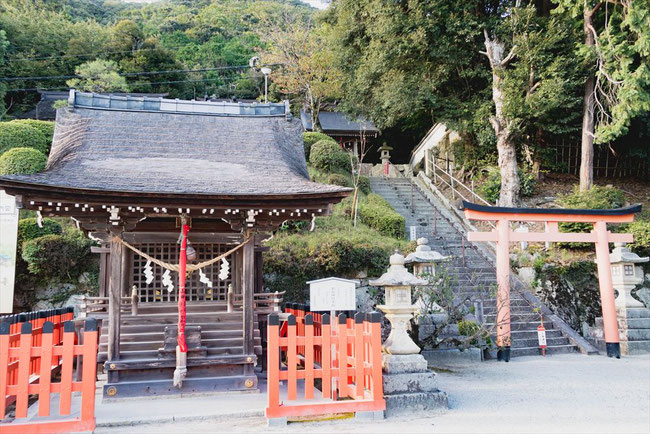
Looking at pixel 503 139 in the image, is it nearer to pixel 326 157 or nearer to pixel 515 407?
pixel 326 157

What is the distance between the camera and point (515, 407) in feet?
20.9

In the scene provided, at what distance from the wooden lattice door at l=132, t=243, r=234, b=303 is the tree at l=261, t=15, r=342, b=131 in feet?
55.9

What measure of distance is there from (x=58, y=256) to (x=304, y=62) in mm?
16357

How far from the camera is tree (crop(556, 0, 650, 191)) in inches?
557

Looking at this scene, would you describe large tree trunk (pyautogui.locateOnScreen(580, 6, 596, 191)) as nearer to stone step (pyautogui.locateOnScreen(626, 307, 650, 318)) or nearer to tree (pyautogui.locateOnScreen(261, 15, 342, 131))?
stone step (pyautogui.locateOnScreen(626, 307, 650, 318))

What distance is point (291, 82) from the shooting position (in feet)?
81.9

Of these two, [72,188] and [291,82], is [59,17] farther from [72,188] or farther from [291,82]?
[72,188]

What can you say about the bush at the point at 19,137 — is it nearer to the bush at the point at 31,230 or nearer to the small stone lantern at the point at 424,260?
the bush at the point at 31,230

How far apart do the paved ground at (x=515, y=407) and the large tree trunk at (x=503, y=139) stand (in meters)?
9.45

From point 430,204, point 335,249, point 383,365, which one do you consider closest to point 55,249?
point 335,249

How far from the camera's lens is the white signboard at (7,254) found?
10872 mm

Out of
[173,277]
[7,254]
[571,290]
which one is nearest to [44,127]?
[7,254]

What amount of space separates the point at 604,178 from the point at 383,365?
1877 cm

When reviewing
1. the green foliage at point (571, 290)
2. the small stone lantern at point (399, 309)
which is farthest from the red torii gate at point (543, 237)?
the small stone lantern at point (399, 309)
